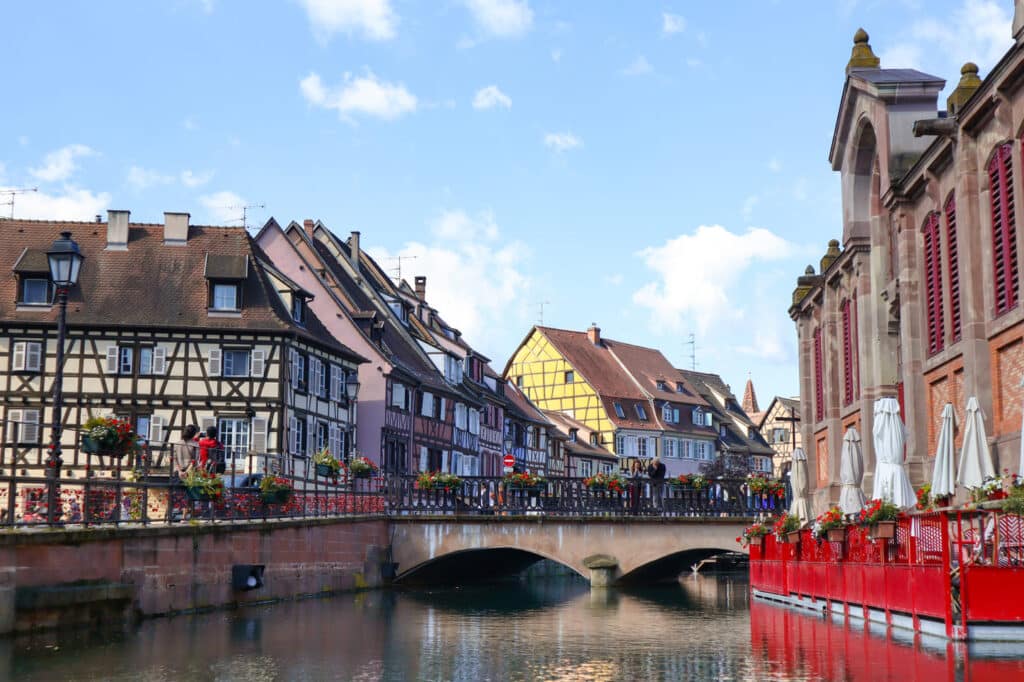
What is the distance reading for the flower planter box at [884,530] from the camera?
811 inches

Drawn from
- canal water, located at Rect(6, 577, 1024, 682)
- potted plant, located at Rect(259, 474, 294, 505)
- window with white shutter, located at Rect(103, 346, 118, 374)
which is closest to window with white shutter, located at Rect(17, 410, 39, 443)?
window with white shutter, located at Rect(103, 346, 118, 374)

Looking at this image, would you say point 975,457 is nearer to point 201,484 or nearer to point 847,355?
point 201,484

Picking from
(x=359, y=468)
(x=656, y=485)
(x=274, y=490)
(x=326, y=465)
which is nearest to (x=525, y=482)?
(x=656, y=485)

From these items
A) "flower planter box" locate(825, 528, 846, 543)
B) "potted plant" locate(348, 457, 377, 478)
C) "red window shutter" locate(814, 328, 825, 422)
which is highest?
"red window shutter" locate(814, 328, 825, 422)

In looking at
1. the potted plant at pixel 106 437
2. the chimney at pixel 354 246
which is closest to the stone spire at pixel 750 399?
the chimney at pixel 354 246

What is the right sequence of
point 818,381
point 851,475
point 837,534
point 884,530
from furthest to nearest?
point 818,381 → point 851,475 → point 837,534 → point 884,530

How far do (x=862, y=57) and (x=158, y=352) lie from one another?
83.1 ft

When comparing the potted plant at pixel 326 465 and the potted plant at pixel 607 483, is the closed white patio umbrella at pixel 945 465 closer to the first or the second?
the potted plant at pixel 326 465

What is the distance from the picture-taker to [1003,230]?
2309cm

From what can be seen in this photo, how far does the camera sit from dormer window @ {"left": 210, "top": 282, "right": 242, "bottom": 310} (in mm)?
47750

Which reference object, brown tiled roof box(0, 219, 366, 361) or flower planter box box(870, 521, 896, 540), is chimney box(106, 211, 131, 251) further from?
flower planter box box(870, 521, 896, 540)

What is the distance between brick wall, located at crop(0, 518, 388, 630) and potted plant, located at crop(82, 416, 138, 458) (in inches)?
67.0

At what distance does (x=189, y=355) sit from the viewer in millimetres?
46656

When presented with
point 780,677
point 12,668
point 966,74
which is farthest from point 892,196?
point 12,668
